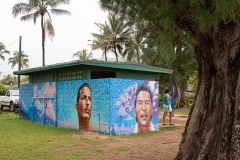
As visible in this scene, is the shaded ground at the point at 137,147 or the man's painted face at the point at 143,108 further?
the man's painted face at the point at 143,108

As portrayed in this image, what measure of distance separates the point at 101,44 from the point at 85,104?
23.1 m

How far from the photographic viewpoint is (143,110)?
1209cm

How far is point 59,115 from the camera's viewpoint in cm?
1372

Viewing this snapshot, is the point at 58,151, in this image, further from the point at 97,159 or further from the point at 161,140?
the point at 161,140

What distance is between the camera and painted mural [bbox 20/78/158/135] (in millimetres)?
11039

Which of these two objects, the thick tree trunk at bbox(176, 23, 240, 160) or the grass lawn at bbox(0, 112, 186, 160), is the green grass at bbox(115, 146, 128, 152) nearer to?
the grass lawn at bbox(0, 112, 186, 160)

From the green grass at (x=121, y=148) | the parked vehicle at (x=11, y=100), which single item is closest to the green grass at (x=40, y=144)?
the green grass at (x=121, y=148)

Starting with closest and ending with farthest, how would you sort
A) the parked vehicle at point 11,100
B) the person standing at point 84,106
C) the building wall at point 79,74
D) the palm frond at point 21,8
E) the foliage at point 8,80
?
the person standing at point 84,106 < the building wall at point 79,74 < the parked vehicle at point 11,100 < the palm frond at point 21,8 < the foliage at point 8,80

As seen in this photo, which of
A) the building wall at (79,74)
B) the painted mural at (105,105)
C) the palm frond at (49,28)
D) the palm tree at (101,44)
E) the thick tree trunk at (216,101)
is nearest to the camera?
the thick tree trunk at (216,101)

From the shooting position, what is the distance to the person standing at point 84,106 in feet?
39.0

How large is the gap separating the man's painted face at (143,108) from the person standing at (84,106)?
1.89 metres

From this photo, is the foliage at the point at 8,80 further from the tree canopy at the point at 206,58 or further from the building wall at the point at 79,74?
the tree canopy at the point at 206,58

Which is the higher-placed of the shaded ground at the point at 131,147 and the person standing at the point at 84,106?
the person standing at the point at 84,106

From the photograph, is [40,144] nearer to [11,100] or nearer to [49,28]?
[11,100]
